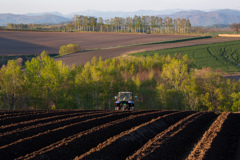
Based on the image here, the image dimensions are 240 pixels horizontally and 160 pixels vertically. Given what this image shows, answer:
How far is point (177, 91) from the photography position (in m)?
52.1

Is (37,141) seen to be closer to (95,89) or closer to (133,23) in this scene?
(95,89)

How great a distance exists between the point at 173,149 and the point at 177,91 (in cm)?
3902

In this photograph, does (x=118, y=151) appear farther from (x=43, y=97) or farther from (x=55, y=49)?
(x=55, y=49)

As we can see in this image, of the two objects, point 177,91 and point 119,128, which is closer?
point 119,128

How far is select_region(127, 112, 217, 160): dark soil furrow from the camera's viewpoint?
12492 millimetres

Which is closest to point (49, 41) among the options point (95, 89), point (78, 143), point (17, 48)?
point (17, 48)

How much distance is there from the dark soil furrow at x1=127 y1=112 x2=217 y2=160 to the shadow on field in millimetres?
78673

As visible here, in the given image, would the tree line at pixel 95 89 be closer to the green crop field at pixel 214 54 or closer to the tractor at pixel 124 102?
the tractor at pixel 124 102

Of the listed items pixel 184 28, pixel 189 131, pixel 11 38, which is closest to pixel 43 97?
pixel 189 131

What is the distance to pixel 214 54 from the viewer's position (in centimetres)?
8888

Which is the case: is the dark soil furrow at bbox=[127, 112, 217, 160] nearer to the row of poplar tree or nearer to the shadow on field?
the shadow on field

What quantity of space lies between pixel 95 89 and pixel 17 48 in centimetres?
5805

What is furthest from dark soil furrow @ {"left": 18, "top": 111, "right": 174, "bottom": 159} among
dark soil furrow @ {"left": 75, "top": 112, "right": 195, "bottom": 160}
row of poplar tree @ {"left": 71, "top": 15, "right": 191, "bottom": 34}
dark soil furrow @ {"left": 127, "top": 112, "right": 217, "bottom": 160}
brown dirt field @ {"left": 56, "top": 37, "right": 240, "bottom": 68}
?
row of poplar tree @ {"left": 71, "top": 15, "right": 191, "bottom": 34}

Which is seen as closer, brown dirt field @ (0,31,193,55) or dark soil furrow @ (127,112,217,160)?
dark soil furrow @ (127,112,217,160)
